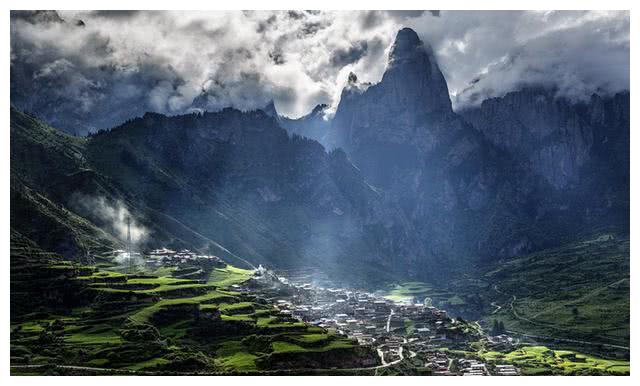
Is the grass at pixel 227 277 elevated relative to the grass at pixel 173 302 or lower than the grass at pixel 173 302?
elevated

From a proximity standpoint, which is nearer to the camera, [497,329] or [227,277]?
[227,277]

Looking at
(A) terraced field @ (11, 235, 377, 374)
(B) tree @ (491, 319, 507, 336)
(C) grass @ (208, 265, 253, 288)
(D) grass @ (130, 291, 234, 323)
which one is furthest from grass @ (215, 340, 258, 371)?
(B) tree @ (491, 319, 507, 336)

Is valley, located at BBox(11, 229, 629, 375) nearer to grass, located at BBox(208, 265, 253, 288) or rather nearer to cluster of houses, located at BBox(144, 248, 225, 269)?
grass, located at BBox(208, 265, 253, 288)

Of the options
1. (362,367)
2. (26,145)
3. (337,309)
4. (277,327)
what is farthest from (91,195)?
(362,367)

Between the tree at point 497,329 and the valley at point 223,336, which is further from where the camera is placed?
the tree at point 497,329

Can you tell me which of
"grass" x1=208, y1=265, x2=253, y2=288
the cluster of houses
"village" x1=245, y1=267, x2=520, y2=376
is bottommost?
"village" x1=245, y1=267, x2=520, y2=376

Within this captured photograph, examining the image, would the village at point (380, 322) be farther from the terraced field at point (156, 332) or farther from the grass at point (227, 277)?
the terraced field at point (156, 332)

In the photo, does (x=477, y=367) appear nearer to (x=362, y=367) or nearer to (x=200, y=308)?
(x=362, y=367)

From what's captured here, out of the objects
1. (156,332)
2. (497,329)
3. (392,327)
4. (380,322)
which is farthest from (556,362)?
(156,332)

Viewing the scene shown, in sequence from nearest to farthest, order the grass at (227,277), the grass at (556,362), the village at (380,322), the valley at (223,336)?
the valley at (223,336) → the village at (380,322) → the grass at (556,362) → the grass at (227,277)

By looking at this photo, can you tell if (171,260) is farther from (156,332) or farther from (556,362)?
(556,362)

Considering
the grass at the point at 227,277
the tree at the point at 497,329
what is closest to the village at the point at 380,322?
the grass at the point at 227,277
